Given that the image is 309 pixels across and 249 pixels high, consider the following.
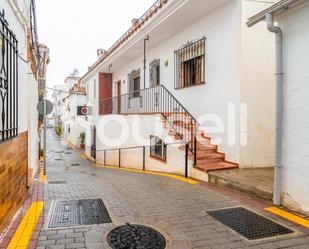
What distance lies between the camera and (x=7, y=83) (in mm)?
3648

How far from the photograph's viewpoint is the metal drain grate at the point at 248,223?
142 inches

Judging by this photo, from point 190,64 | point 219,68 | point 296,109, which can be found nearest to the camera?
point 296,109

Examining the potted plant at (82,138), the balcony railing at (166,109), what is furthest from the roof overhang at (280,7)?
the potted plant at (82,138)

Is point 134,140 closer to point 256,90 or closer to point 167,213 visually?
point 256,90

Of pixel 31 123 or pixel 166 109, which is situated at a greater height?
→ pixel 166 109

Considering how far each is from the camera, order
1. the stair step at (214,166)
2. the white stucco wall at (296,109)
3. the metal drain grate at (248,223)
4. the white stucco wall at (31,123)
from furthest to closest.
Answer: the white stucco wall at (31,123) < the stair step at (214,166) < the white stucco wall at (296,109) < the metal drain grate at (248,223)

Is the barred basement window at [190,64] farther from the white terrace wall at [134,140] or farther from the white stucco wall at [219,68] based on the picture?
the white terrace wall at [134,140]

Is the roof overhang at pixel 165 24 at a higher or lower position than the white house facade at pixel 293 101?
higher

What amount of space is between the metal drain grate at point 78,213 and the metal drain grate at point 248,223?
1.74 metres

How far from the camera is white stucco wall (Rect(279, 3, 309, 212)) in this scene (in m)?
4.14

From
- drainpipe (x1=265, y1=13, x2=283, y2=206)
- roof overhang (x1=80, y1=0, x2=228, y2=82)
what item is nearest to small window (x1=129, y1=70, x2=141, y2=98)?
roof overhang (x1=80, y1=0, x2=228, y2=82)

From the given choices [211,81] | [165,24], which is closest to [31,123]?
[211,81]

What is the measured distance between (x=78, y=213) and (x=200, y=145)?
4.54 m

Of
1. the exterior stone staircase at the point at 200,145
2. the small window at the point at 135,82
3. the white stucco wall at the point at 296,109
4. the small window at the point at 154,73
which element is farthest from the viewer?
the small window at the point at 135,82
